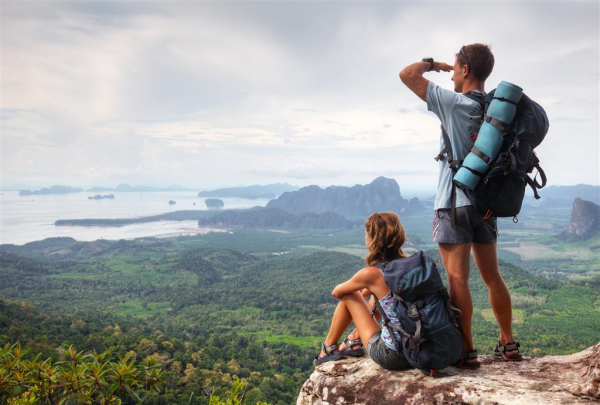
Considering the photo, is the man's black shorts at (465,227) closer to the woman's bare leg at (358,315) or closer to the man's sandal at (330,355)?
the woman's bare leg at (358,315)

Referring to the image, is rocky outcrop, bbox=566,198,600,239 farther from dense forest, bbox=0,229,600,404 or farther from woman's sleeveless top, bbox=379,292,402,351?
woman's sleeveless top, bbox=379,292,402,351

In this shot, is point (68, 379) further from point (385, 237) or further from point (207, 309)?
point (207, 309)

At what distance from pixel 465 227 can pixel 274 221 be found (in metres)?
171

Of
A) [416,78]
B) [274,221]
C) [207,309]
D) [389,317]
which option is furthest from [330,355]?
[274,221]

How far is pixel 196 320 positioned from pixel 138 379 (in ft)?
165

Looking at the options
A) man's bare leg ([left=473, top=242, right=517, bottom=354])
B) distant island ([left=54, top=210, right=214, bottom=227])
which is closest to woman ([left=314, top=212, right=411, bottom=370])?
man's bare leg ([left=473, top=242, right=517, bottom=354])

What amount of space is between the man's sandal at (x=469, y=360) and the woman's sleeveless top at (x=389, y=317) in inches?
23.9

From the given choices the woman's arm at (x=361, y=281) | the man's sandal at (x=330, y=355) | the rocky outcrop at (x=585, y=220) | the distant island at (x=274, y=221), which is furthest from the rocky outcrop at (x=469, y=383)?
the distant island at (x=274, y=221)

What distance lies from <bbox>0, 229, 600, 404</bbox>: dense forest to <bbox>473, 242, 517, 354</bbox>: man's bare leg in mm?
2886

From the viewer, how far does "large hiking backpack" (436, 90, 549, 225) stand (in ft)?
9.12

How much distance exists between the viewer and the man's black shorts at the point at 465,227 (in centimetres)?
302

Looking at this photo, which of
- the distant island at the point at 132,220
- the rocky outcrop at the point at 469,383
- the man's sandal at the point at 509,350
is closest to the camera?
the rocky outcrop at the point at 469,383

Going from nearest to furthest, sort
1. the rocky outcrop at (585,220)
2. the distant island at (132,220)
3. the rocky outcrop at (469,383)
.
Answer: the rocky outcrop at (469,383) < the rocky outcrop at (585,220) < the distant island at (132,220)

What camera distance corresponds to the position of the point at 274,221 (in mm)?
173625
